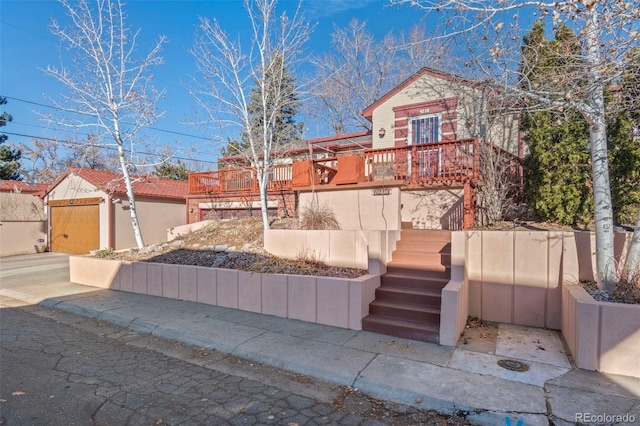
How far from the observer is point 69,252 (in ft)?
51.3

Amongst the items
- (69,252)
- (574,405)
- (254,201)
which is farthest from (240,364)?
(69,252)

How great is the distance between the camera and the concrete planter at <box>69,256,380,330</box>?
17.0ft

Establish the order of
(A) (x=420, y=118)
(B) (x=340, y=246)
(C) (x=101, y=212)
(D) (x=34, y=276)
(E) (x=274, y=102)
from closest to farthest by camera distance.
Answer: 1. (B) (x=340, y=246)
2. (E) (x=274, y=102)
3. (D) (x=34, y=276)
4. (A) (x=420, y=118)
5. (C) (x=101, y=212)

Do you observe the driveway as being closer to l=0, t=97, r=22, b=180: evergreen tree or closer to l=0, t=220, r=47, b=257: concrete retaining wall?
l=0, t=220, r=47, b=257: concrete retaining wall

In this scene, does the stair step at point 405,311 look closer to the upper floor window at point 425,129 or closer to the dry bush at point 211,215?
the upper floor window at point 425,129

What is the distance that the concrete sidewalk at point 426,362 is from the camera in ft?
10.1

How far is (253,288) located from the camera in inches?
240

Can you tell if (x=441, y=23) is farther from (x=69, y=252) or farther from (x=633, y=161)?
(x=69, y=252)

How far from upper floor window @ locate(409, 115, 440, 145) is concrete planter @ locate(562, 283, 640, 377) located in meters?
8.22

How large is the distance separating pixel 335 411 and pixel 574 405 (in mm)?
2133

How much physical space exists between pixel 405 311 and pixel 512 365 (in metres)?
1.49

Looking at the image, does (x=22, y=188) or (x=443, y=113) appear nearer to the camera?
(x=443, y=113)

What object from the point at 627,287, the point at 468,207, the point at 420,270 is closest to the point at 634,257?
the point at 627,287

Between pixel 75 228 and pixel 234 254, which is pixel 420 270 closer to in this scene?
pixel 234 254
